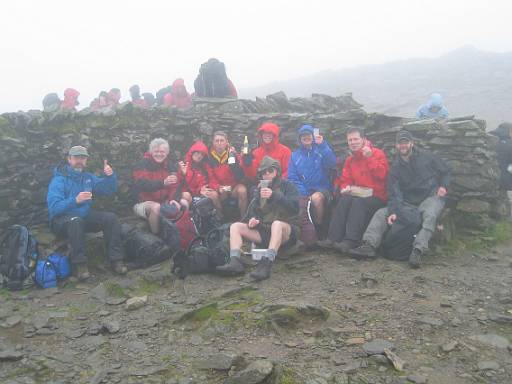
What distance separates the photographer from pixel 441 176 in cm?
859

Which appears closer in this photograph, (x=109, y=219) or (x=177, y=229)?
(x=109, y=219)

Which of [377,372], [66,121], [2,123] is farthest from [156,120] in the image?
[377,372]

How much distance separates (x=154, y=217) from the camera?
28.8 feet

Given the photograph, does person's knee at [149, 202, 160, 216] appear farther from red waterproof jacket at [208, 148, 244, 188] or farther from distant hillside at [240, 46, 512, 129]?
distant hillside at [240, 46, 512, 129]

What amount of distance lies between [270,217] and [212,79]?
663 cm

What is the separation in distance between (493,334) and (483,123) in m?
6.06

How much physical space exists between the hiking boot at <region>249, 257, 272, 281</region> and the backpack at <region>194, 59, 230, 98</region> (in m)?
7.31

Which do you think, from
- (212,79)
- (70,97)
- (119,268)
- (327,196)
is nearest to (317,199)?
(327,196)

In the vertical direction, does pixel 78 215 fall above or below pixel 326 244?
above

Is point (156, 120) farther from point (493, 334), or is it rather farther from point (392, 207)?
point (493, 334)

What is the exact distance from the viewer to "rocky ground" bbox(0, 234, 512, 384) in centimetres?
464

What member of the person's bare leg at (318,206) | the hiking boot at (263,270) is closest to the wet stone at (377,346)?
the hiking boot at (263,270)

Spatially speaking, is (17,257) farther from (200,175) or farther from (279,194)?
(279,194)

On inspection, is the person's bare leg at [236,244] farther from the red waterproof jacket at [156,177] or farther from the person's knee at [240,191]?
the red waterproof jacket at [156,177]
